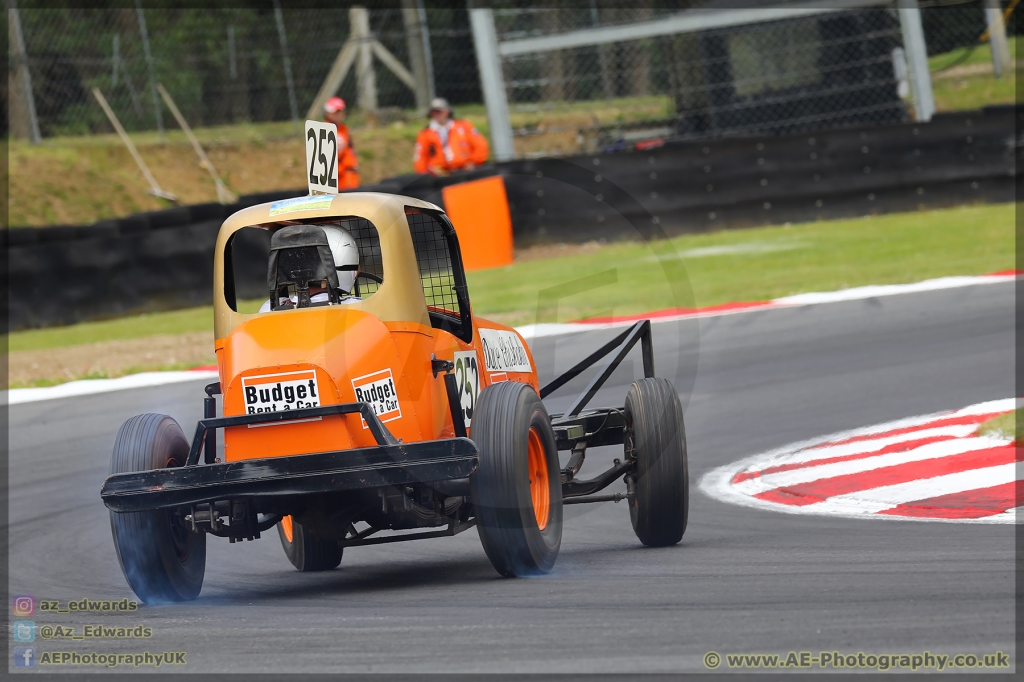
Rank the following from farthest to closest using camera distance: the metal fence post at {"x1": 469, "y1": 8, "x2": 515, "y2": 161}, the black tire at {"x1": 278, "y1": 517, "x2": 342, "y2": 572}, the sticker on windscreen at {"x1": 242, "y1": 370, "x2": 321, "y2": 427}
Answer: the metal fence post at {"x1": 469, "y1": 8, "x2": 515, "y2": 161}, the black tire at {"x1": 278, "y1": 517, "x2": 342, "y2": 572}, the sticker on windscreen at {"x1": 242, "y1": 370, "x2": 321, "y2": 427}

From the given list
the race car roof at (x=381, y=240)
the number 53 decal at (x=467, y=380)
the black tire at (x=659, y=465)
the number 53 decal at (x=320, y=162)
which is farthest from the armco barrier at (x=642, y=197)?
the race car roof at (x=381, y=240)

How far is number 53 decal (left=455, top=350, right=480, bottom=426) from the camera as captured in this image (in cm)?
570

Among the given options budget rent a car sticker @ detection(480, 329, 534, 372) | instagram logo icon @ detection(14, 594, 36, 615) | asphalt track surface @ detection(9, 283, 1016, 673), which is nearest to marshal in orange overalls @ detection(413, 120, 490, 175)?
asphalt track surface @ detection(9, 283, 1016, 673)

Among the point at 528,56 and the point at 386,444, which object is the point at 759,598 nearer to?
the point at 386,444

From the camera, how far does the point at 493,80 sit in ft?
63.4

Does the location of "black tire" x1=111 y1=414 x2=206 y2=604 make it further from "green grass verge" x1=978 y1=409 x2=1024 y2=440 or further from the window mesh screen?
"green grass verge" x1=978 y1=409 x2=1024 y2=440

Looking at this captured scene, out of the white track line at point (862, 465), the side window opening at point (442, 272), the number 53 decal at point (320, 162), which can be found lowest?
the white track line at point (862, 465)

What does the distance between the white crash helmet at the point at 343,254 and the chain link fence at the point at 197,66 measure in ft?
50.7

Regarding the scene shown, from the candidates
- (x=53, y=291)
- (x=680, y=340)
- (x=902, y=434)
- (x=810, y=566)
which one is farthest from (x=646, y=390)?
(x=53, y=291)

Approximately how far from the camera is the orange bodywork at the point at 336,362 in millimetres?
5047

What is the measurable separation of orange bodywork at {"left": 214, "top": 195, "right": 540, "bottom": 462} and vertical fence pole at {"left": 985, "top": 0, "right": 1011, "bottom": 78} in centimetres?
1926

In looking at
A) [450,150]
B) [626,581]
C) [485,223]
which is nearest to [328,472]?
[626,581]

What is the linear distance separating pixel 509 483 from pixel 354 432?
0.65m

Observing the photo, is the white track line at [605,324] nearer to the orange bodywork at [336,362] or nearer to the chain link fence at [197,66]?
the orange bodywork at [336,362]
